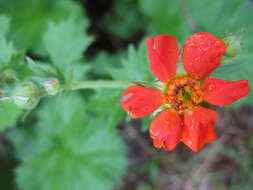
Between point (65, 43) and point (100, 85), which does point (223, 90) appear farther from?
point (65, 43)

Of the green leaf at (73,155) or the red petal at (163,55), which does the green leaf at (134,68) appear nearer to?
the red petal at (163,55)

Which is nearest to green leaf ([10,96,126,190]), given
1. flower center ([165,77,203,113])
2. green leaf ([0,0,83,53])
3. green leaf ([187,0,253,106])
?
green leaf ([0,0,83,53])

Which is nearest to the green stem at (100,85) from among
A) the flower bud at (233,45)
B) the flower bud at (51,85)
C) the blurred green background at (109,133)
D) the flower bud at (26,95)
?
the flower bud at (51,85)

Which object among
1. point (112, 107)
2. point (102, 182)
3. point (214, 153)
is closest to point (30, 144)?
point (102, 182)

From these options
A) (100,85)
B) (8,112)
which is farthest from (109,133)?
(100,85)

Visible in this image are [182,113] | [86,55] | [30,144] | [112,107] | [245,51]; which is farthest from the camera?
[86,55]

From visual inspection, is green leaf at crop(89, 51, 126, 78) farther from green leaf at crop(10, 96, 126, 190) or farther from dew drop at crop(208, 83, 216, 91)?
dew drop at crop(208, 83, 216, 91)

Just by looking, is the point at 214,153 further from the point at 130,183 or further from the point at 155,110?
the point at 155,110
